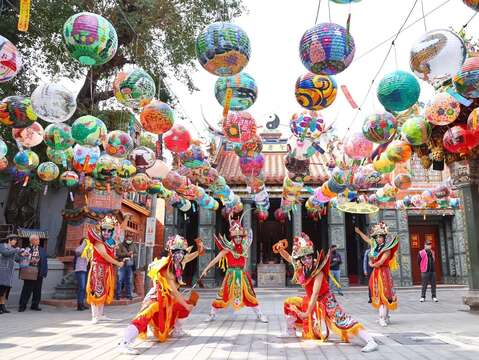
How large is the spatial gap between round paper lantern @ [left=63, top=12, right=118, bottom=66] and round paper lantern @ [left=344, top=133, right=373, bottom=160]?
4.87 metres

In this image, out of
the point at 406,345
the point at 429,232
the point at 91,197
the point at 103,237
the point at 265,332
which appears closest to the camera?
the point at 406,345

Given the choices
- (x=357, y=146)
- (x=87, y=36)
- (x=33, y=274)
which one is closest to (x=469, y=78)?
(x=357, y=146)

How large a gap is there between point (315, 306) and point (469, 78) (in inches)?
Result: 135

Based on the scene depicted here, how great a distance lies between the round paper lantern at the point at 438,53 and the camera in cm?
452

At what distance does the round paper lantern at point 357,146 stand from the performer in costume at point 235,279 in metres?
2.67

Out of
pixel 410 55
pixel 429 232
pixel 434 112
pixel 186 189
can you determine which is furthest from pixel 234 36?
pixel 429 232

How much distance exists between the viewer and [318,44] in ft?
15.3

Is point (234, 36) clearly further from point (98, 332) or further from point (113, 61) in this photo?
point (113, 61)

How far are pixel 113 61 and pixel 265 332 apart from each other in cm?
887

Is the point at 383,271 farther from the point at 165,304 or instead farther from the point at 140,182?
the point at 140,182

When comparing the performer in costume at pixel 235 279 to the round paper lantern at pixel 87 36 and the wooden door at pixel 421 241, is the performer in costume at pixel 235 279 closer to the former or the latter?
the round paper lantern at pixel 87 36

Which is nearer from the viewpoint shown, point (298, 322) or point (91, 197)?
point (298, 322)

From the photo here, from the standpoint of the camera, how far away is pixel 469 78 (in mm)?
4812

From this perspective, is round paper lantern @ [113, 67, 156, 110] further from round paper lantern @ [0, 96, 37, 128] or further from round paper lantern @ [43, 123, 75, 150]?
round paper lantern @ [43, 123, 75, 150]
